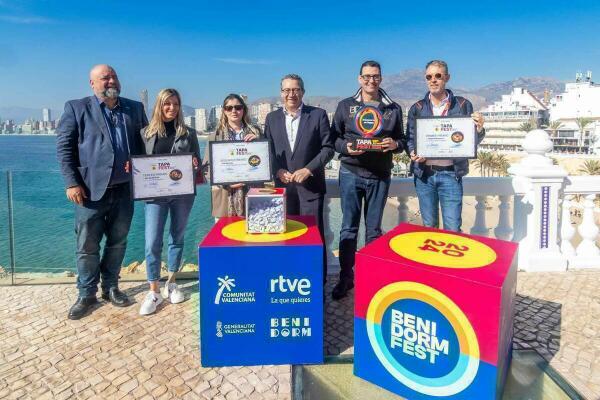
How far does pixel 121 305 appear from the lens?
3.66 metres

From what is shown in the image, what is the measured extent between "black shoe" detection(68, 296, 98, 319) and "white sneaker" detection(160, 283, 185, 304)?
25.2 inches

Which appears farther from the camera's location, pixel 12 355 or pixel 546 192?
pixel 546 192

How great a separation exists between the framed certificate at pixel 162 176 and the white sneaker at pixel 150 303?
0.96 meters

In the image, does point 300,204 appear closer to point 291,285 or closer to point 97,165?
point 291,285

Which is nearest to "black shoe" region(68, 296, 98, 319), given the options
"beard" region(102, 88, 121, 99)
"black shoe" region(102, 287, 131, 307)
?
"black shoe" region(102, 287, 131, 307)

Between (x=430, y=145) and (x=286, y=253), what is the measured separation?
6.34 feet

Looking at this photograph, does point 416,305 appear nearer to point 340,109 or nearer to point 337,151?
point 337,151

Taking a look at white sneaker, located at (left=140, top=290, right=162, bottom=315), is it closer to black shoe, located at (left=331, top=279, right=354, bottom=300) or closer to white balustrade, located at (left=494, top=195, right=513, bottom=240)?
black shoe, located at (left=331, top=279, right=354, bottom=300)

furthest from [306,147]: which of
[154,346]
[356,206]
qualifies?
[154,346]

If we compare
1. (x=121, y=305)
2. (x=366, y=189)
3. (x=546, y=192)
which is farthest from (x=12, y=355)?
(x=546, y=192)

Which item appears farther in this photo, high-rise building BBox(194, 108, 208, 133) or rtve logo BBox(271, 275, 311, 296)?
high-rise building BBox(194, 108, 208, 133)

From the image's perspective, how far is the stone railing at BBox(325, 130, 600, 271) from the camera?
177 inches

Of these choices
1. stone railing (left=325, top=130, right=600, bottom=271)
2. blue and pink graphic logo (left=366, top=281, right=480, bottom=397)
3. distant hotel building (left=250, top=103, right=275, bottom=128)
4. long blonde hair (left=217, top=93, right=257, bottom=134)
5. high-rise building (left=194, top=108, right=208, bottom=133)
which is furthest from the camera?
stone railing (left=325, top=130, right=600, bottom=271)

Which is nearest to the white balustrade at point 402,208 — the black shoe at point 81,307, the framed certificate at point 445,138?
the framed certificate at point 445,138
